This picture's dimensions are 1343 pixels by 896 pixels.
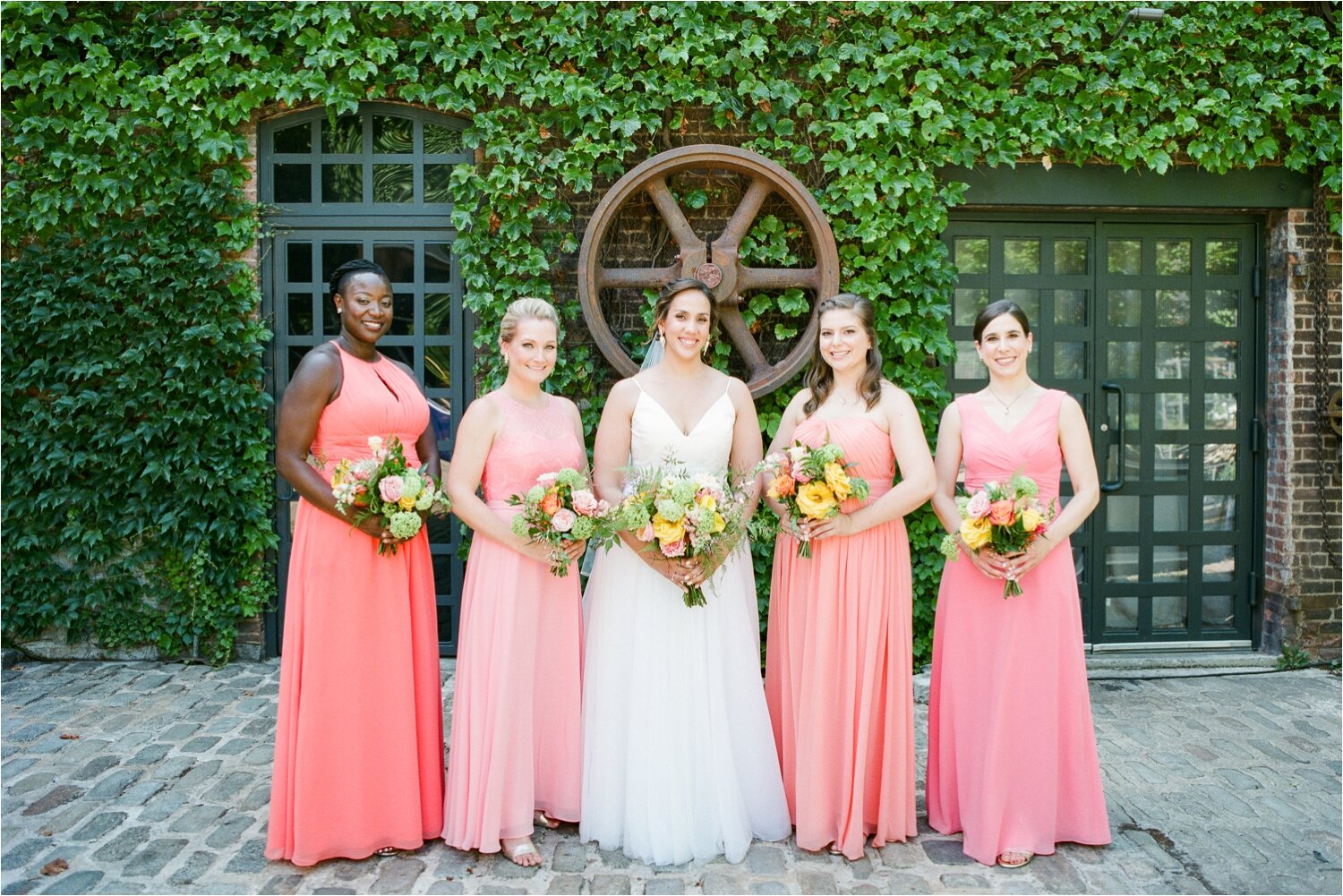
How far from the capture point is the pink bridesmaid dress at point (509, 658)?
10.7ft

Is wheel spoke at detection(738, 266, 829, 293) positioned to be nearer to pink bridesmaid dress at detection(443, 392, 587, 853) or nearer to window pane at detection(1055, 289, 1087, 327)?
window pane at detection(1055, 289, 1087, 327)

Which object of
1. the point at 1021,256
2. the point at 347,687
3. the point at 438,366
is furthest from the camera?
the point at 1021,256

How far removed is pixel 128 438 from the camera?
5496mm

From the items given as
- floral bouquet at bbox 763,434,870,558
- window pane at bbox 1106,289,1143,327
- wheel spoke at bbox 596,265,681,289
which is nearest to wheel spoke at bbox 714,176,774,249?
wheel spoke at bbox 596,265,681,289

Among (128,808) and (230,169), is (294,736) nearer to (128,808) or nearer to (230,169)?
(128,808)

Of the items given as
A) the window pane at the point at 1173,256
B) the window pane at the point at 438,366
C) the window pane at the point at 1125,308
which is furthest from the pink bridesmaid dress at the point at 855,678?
the window pane at the point at 1173,256

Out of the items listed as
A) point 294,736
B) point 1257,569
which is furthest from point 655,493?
point 1257,569

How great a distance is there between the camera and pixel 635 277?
524 centimetres

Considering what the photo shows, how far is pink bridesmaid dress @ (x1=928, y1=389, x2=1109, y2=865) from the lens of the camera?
10.8 ft

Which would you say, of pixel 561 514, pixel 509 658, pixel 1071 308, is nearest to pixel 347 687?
pixel 509 658

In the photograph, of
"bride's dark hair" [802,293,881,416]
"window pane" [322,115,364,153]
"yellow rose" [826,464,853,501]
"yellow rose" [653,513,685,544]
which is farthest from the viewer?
"window pane" [322,115,364,153]

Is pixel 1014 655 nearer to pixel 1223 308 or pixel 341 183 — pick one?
pixel 1223 308

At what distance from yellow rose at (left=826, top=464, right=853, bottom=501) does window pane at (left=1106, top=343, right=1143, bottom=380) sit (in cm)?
379

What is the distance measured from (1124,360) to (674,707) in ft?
14.4
